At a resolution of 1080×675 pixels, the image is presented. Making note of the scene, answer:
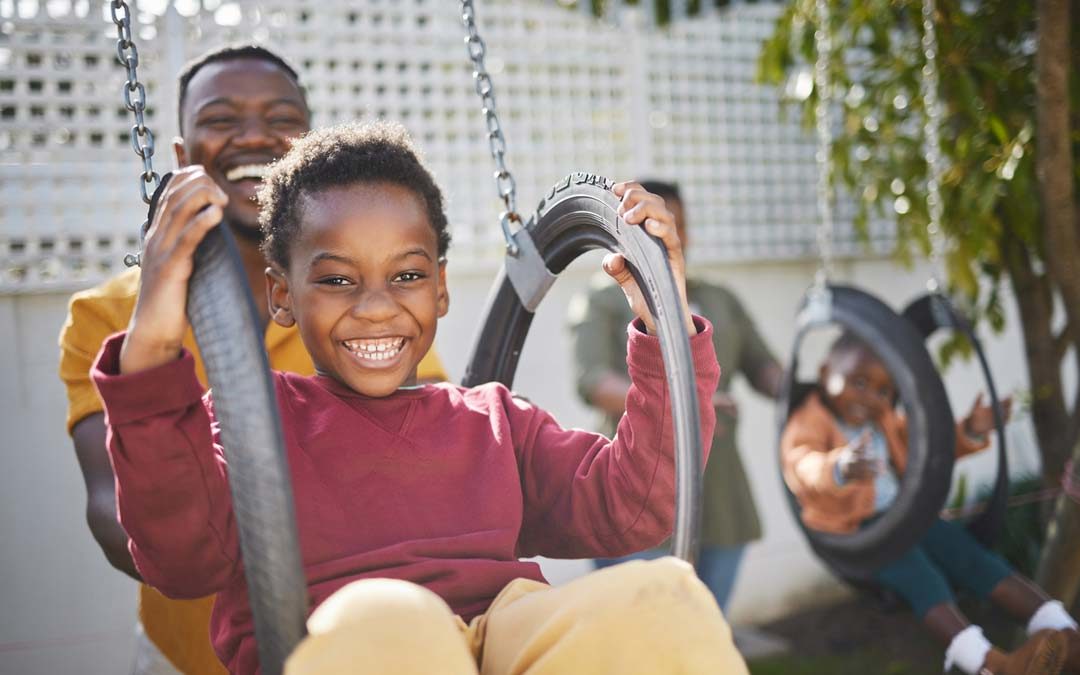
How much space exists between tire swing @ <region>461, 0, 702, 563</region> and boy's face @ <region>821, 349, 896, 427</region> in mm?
1435

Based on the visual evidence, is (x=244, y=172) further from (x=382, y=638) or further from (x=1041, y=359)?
(x=1041, y=359)

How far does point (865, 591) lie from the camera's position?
3.00 meters

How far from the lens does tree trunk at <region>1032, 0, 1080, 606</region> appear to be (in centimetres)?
295

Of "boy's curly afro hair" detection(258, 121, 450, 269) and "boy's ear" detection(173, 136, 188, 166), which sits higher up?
"boy's ear" detection(173, 136, 188, 166)

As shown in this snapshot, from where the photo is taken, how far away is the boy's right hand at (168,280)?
120 cm

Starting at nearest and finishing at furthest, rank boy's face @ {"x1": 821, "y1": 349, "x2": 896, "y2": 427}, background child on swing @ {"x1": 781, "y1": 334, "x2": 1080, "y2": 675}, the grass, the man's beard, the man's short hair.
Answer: the man's beard, the man's short hair, background child on swing @ {"x1": 781, "y1": 334, "x2": 1080, "y2": 675}, boy's face @ {"x1": 821, "y1": 349, "x2": 896, "y2": 427}, the grass

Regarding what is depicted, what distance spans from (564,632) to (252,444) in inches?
15.6

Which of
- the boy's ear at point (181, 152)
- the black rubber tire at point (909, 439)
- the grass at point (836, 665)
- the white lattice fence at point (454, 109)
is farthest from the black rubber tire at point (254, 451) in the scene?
the grass at point (836, 665)

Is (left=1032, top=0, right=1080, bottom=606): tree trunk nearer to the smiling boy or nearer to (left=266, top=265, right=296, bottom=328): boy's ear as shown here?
the smiling boy

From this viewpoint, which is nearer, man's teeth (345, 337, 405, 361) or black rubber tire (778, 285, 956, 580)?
man's teeth (345, 337, 405, 361)

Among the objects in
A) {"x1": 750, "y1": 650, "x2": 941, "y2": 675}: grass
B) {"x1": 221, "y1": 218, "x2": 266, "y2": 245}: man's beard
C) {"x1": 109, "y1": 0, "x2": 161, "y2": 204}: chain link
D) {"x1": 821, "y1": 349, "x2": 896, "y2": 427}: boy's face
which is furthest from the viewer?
{"x1": 750, "y1": 650, "x2": 941, "y2": 675}: grass

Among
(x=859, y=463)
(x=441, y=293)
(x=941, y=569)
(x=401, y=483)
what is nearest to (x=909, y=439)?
(x=859, y=463)

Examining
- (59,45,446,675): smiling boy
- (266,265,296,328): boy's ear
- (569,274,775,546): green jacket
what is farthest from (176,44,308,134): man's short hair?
(569,274,775,546): green jacket

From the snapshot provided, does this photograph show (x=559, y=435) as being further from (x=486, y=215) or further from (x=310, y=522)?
(x=486, y=215)
